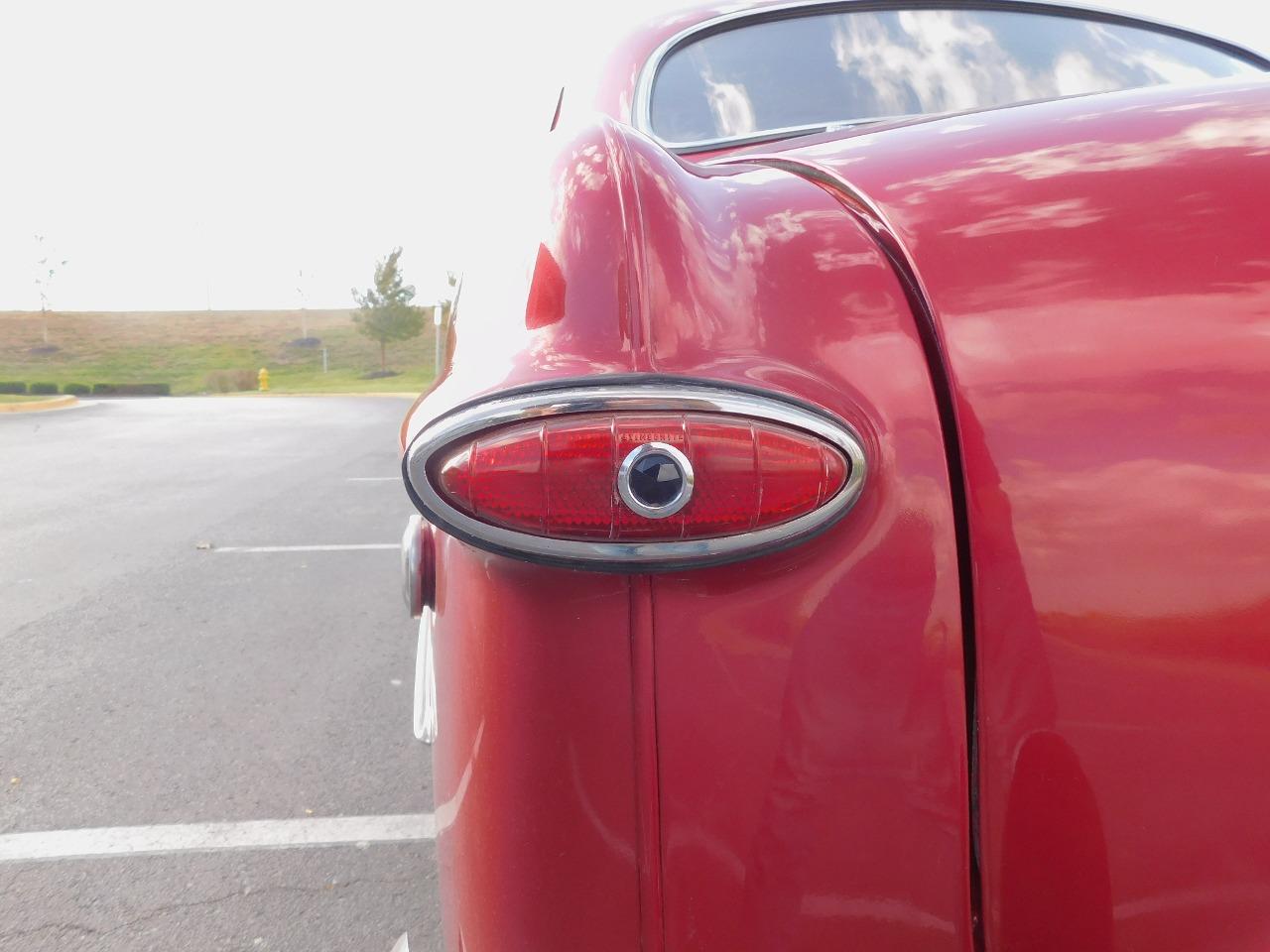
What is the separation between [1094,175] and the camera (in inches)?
40.5

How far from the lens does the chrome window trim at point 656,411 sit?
893 mm

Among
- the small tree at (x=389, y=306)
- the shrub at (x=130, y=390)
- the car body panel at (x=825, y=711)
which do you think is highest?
the small tree at (x=389, y=306)

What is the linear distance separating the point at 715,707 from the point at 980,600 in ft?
0.93

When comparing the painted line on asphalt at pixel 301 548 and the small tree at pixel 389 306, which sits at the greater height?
the small tree at pixel 389 306

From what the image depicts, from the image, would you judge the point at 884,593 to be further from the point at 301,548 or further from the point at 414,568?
the point at 301,548

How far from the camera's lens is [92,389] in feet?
118

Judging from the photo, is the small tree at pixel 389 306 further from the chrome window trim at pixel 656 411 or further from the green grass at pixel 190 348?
the chrome window trim at pixel 656 411

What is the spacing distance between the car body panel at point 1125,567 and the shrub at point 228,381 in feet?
141

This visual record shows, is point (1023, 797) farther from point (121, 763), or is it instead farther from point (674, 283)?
point (121, 763)

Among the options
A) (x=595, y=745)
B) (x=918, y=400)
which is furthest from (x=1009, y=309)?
(x=595, y=745)

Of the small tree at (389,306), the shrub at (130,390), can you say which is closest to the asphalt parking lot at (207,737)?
Answer: the shrub at (130,390)

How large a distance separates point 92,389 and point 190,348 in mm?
24395

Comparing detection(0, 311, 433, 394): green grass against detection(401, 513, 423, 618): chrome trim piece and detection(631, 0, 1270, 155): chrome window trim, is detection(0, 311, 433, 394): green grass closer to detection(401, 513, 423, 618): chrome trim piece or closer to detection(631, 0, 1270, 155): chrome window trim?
detection(631, 0, 1270, 155): chrome window trim

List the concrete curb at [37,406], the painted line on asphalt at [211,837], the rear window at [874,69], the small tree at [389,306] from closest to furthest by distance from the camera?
the rear window at [874,69]
the painted line on asphalt at [211,837]
the concrete curb at [37,406]
the small tree at [389,306]
